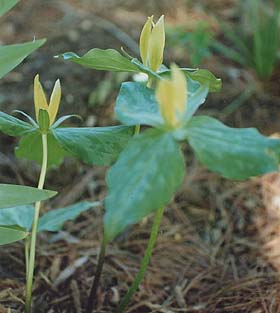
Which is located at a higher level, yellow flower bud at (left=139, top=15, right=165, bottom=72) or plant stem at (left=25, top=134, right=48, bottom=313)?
yellow flower bud at (left=139, top=15, right=165, bottom=72)

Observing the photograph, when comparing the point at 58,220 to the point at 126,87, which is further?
the point at 58,220

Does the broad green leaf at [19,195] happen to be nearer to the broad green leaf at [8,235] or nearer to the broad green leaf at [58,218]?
the broad green leaf at [8,235]

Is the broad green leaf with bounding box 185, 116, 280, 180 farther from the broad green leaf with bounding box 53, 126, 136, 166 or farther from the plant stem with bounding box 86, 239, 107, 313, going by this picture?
the plant stem with bounding box 86, 239, 107, 313

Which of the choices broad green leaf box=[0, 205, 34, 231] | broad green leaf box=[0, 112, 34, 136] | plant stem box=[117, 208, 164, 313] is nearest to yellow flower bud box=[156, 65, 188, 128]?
plant stem box=[117, 208, 164, 313]

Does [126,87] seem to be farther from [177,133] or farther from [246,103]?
[246,103]

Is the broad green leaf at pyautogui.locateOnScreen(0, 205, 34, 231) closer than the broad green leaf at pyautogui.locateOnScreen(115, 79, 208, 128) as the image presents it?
No

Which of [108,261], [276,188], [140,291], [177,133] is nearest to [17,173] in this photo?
[108,261]
